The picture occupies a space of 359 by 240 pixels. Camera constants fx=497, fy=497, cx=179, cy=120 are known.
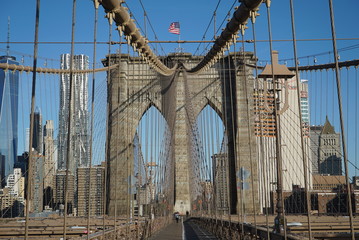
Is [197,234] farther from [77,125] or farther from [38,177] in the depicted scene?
[38,177]

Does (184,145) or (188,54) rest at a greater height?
(188,54)

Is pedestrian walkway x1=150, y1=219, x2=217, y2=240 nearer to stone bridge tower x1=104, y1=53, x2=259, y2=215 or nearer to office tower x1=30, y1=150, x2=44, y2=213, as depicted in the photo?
office tower x1=30, y1=150, x2=44, y2=213

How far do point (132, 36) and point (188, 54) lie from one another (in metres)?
27.1

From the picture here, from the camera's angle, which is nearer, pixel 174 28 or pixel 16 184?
pixel 174 28

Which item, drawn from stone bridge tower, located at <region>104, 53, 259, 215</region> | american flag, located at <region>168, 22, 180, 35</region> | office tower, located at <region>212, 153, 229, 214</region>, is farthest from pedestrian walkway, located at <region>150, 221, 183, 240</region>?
stone bridge tower, located at <region>104, 53, 259, 215</region>

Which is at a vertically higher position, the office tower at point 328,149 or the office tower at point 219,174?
the office tower at point 328,149

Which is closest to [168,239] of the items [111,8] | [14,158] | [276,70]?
[276,70]

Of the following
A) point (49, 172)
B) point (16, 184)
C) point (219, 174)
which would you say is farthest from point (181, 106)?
point (16, 184)

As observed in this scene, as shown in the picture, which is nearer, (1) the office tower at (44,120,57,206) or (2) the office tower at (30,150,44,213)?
(2) the office tower at (30,150,44,213)

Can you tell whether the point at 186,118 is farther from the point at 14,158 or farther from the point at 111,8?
the point at 14,158

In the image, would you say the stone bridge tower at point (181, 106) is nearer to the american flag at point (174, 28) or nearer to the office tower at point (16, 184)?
the american flag at point (174, 28)

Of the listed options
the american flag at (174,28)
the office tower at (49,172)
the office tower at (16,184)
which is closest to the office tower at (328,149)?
the american flag at (174,28)

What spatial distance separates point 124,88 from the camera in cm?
3569

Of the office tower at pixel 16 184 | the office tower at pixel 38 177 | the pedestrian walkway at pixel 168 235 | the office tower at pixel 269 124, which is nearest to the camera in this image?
the office tower at pixel 269 124
